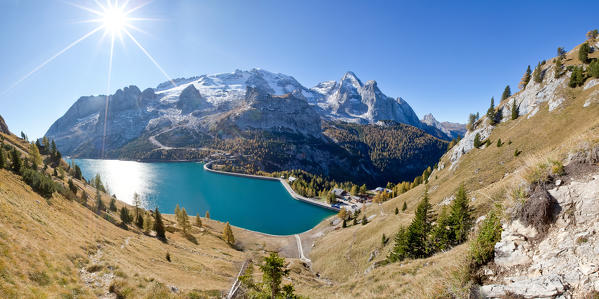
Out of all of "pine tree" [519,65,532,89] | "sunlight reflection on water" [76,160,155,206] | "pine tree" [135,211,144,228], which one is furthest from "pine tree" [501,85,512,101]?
"sunlight reflection on water" [76,160,155,206]

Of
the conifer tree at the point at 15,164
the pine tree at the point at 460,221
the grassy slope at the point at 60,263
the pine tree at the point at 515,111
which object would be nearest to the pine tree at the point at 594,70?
the pine tree at the point at 515,111

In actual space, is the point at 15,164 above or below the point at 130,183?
above

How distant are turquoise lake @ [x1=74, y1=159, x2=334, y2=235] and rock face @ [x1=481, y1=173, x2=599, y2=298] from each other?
83372 millimetres

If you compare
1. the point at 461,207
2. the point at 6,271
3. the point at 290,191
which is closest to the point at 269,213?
the point at 290,191

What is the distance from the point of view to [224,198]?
12294 centimetres

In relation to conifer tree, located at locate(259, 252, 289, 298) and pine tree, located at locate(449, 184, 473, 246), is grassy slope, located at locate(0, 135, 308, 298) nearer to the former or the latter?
conifer tree, located at locate(259, 252, 289, 298)

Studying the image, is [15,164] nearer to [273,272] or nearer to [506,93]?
[273,272]

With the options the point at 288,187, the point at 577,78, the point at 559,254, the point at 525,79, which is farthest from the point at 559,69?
the point at 288,187

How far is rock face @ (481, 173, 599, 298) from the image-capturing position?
155 inches

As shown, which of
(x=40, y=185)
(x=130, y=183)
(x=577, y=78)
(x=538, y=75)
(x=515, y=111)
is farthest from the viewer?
(x=130, y=183)

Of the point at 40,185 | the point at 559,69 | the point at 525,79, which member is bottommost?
the point at 40,185

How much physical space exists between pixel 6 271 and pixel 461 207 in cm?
3716

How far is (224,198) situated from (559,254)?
431ft

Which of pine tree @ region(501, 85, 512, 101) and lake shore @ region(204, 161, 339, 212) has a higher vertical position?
pine tree @ region(501, 85, 512, 101)
